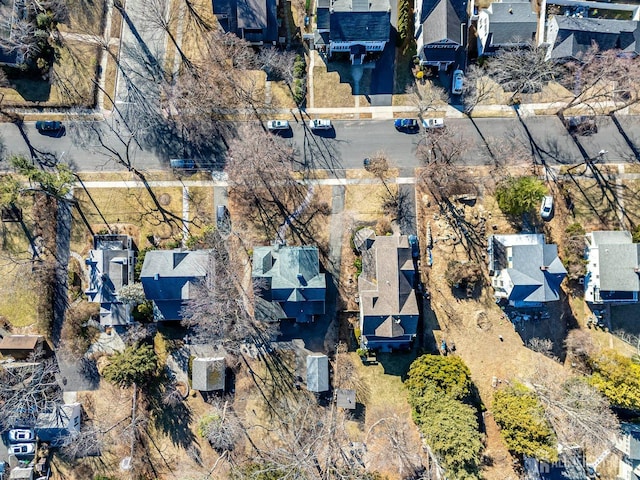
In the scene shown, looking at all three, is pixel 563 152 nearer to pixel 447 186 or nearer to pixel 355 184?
pixel 447 186

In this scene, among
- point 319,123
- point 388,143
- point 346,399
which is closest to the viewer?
point 346,399

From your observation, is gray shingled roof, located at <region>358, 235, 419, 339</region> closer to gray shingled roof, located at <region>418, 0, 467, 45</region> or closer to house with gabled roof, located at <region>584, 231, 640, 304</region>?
house with gabled roof, located at <region>584, 231, 640, 304</region>

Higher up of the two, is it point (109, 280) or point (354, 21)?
point (354, 21)

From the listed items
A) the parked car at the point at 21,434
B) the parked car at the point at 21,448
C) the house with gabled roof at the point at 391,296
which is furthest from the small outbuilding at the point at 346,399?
the parked car at the point at 21,448

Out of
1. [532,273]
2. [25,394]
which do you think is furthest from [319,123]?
[25,394]

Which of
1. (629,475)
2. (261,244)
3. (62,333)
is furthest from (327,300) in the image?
(629,475)

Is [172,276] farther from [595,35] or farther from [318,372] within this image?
[595,35]
